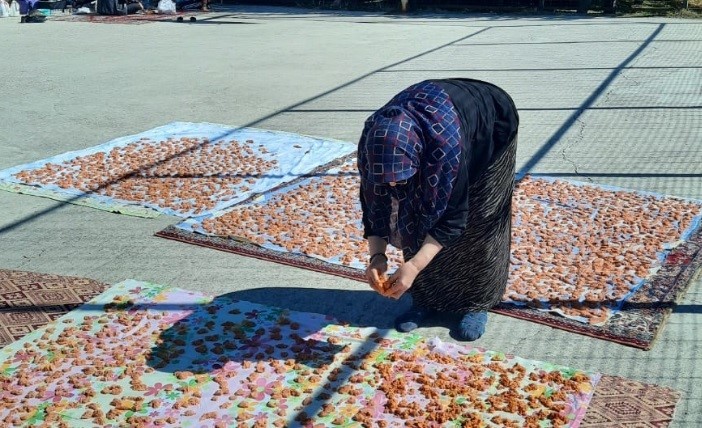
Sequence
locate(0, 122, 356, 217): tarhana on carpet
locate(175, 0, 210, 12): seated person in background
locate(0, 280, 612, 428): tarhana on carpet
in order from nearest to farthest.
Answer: locate(0, 280, 612, 428): tarhana on carpet < locate(0, 122, 356, 217): tarhana on carpet < locate(175, 0, 210, 12): seated person in background

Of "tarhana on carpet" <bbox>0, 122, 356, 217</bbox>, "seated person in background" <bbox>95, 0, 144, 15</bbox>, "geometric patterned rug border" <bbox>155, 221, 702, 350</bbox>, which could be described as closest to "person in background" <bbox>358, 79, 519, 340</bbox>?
"geometric patterned rug border" <bbox>155, 221, 702, 350</bbox>

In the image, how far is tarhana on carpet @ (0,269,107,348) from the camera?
4.27 m

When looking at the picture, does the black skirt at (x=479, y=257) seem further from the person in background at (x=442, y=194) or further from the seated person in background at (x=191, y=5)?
the seated person in background at (x=191, y=5)

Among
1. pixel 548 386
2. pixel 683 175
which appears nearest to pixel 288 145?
pixel 683 175

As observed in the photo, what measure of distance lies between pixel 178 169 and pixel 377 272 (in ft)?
11.9

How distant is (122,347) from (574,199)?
335 centimetres

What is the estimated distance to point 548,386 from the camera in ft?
11.9

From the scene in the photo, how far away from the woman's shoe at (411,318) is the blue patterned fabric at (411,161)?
66 centimetres

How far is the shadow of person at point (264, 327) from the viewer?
3.91 metres

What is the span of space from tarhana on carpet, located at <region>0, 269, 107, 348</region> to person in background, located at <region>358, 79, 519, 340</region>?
1.79 m

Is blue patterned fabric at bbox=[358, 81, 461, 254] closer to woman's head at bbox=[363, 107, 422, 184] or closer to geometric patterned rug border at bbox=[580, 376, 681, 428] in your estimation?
woman's head at bbox=[363, 107, 422, 184]

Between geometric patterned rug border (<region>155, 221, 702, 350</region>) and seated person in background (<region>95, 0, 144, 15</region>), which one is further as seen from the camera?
seated person in background (<region>95, 0, 144, 15</region>)

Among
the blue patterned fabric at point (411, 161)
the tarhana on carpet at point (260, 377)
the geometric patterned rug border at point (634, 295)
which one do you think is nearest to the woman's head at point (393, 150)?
the blue patterned fabric at point (411, 161)

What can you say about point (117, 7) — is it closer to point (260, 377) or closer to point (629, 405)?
point (260, 377)
